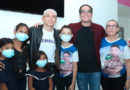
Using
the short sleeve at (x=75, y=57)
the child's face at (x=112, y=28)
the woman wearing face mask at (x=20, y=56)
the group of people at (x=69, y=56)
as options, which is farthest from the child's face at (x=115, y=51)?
the woman wearing face mask at (x=20, y=56)

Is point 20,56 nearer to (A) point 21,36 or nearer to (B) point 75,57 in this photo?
(A) point 21,36

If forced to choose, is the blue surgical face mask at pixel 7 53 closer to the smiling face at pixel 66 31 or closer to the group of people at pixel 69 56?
the group of people at pixel 69 56

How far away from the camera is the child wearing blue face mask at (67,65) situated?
84.1 inches

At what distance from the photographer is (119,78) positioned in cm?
214

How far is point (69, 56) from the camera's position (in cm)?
217

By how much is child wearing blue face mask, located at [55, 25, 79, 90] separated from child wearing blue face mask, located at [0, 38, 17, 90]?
634 millimetres

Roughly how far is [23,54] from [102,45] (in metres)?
1.07

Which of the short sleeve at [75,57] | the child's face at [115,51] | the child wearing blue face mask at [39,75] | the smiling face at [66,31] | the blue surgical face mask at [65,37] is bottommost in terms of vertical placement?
the child wearing blue face mask at [39,75]

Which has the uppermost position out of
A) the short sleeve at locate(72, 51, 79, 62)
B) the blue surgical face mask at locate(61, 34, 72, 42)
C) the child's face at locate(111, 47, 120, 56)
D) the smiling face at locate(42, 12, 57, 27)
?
the smiling face at locate(42, 12, 57, 27)

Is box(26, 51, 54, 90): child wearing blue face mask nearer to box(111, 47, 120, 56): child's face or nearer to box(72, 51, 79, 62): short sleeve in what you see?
box(72, 51, 79, 62): short sleeve

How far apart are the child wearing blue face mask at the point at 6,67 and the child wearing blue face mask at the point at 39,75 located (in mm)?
281

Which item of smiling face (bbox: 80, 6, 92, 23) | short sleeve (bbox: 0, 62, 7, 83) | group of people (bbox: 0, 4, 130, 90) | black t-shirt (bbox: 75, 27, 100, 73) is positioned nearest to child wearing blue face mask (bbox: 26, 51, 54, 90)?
group of people (bbox: 0, 4, 130, 90)

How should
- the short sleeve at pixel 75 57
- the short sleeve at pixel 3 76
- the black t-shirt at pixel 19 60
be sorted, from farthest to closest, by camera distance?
the short sleeve at pixel 75 57 → the black t-shirt at pixel 19 60 → the short sleeve at pixel 3 76

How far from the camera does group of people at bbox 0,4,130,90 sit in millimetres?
1979
